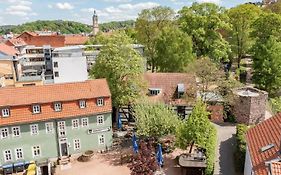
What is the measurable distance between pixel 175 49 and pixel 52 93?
2129cm

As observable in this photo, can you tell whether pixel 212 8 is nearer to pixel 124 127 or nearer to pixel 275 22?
pixel 275 22

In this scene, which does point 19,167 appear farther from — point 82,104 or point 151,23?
point 151,23

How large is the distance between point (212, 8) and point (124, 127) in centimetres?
2550

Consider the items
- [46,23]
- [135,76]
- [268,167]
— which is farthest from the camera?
[46,23]

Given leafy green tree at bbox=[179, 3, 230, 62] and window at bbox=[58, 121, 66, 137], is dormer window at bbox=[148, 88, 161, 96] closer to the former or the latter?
window at bbox=[58, 121, 66, 137]

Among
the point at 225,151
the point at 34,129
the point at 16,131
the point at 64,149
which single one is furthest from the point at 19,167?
the point at 225,151

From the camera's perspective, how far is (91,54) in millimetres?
50000

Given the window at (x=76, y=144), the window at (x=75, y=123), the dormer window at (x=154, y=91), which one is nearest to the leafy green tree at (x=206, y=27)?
the dormer window at (x=154, y=91)

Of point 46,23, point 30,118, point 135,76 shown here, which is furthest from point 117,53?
point 46,23

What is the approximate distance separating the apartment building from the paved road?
11224 mm

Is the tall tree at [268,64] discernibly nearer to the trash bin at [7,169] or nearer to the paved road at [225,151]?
the paved road at [225,151]

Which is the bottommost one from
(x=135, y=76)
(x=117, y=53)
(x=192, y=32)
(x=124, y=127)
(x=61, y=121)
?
(x=124, y=127)

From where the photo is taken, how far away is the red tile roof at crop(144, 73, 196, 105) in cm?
3397

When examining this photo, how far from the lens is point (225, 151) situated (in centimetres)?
2672
